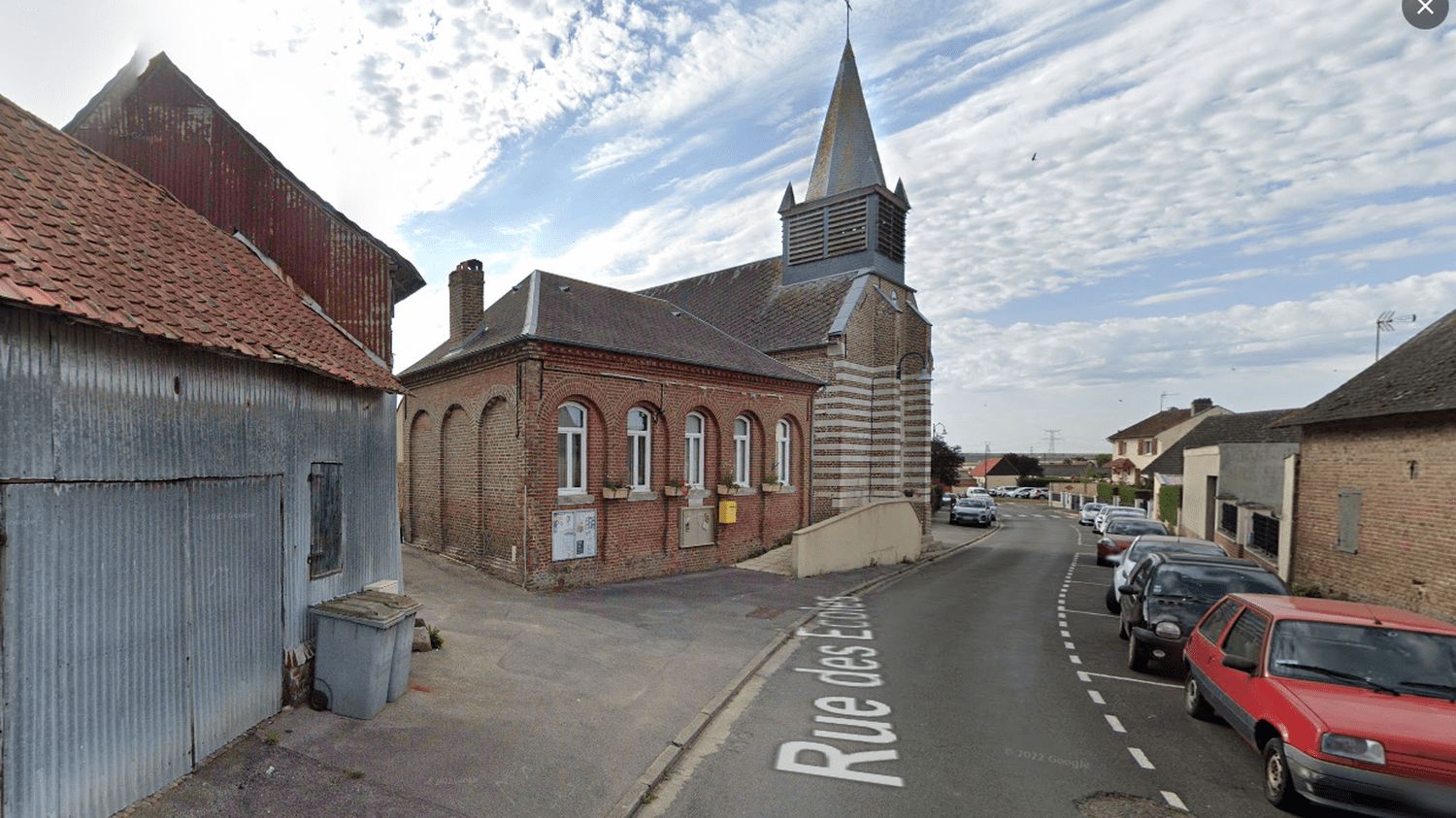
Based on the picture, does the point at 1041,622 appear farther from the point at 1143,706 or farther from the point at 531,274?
→ the point at 531,274

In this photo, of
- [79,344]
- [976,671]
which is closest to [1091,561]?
[976,671]

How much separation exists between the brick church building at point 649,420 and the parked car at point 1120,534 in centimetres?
635

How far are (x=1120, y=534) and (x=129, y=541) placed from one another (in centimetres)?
2592

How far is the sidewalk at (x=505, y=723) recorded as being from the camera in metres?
5.28

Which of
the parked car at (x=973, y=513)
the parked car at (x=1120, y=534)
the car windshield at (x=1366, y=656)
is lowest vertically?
the parked car at (x=973, y=513)

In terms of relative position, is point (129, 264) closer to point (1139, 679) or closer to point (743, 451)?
point (1139, 679)

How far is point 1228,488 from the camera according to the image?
2508 centimetres

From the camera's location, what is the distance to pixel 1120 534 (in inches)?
920

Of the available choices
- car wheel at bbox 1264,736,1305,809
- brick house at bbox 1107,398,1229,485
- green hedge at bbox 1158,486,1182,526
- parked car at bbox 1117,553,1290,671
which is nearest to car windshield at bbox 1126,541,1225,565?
parked car at bbox 1117,553,1290,671

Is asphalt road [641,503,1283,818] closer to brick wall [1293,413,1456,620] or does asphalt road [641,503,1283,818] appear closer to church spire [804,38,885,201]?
brick wall [1293,413,1456,620]

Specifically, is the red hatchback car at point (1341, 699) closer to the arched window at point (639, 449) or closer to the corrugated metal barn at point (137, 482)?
the corrugated metal barn at point (137, 482)

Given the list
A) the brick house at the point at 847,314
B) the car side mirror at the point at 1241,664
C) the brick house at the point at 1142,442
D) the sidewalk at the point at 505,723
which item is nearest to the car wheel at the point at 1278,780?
the car side mirror at the point at 1241,664

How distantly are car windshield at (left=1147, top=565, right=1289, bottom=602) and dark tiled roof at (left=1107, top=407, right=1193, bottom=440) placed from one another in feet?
216

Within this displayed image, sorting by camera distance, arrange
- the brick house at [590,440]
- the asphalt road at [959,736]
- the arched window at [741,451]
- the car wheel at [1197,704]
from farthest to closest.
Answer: the arched window at [741,451] < the brick house at [590,440] < the car wheel at [1197,704] < the asphalt road at [959,736]
